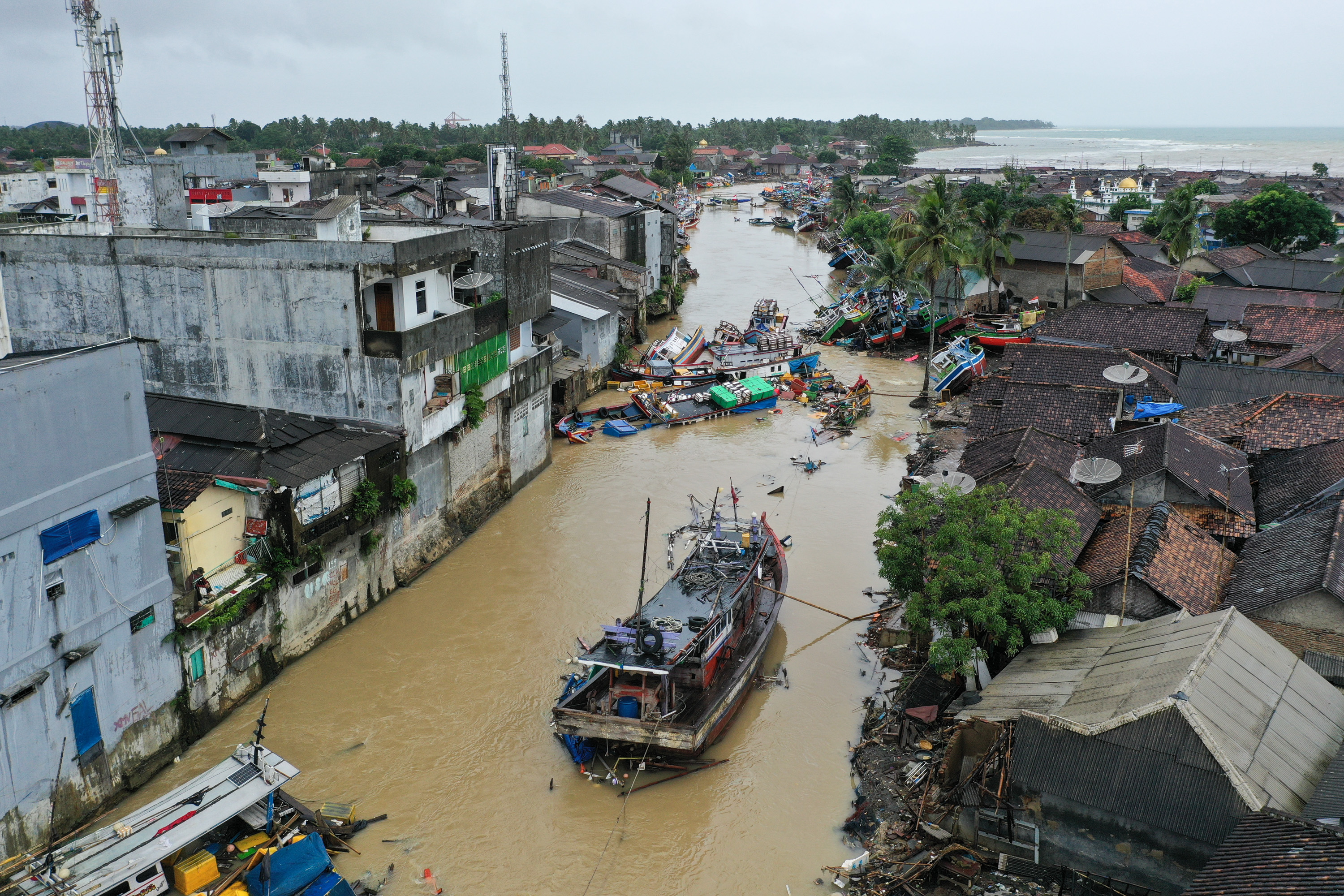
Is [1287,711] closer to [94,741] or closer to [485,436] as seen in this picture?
[94,741]

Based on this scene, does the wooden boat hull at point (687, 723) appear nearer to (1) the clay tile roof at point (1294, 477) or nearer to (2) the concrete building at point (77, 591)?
(2) the concrete building at point (77, 591)

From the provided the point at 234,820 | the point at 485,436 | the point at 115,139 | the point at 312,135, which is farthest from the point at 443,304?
the point at 312,135

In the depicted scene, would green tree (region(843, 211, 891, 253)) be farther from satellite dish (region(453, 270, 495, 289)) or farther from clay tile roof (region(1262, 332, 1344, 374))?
satellite dish (region(453, 270, 495, 289))

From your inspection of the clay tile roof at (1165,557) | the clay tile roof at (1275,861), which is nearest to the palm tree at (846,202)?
the clay tile roof at (1165,557)

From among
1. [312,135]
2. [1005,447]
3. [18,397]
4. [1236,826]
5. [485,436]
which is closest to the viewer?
[1236,826]

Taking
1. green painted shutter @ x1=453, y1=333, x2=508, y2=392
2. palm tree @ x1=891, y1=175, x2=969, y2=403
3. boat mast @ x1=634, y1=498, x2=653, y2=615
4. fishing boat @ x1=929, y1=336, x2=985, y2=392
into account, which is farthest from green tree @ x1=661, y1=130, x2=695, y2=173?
boat mast @ x1=634, y1=498, x2=653, y2=615
